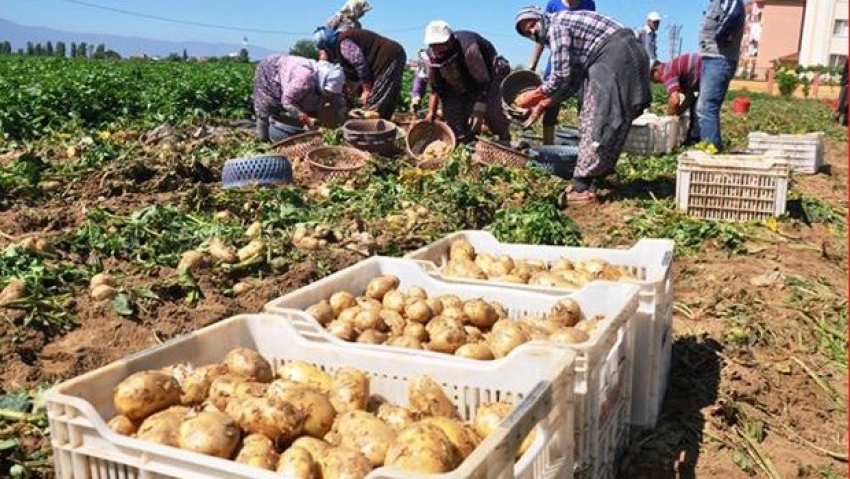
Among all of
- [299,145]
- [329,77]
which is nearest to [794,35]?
[329,77]

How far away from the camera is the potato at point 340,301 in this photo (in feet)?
10.4

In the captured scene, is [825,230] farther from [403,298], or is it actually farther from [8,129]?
[8,129]

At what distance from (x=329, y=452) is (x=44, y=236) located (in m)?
4.05

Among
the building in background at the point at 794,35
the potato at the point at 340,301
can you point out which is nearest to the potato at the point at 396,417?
the potato at the point at 340,301

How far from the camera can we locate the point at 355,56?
10.4 metres

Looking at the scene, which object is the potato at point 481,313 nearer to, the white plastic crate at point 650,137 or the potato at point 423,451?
the potato at point 423,451

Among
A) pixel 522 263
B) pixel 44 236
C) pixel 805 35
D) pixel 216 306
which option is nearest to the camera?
pixel 522 263

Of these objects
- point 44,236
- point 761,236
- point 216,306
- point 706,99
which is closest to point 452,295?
point 216,306

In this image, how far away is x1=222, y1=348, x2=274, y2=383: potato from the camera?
2.53m

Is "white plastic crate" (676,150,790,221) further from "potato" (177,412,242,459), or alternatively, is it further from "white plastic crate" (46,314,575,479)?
"potato" (177,412,242,459)

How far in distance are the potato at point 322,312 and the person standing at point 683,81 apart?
8.48 m

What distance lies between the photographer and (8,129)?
11.8 m

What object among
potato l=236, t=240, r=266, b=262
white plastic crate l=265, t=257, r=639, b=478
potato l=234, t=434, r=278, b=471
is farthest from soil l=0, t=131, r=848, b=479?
potato l=234, t=434, r=278, b=471

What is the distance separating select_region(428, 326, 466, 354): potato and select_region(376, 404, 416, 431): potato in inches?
22.9
